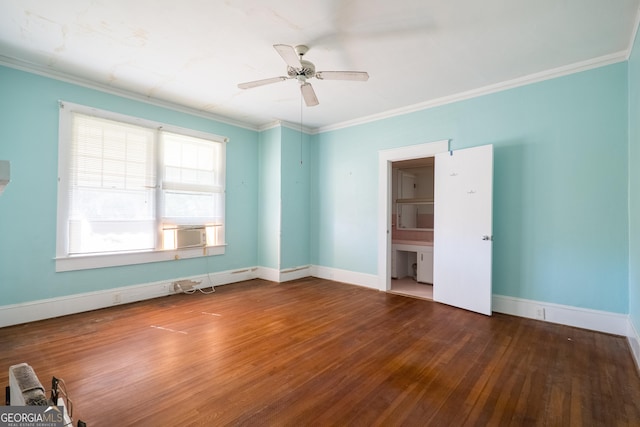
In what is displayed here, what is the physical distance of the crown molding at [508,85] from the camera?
311 cm

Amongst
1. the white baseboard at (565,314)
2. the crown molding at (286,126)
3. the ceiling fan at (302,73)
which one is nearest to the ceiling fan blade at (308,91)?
the ceiling fan at (302,73)

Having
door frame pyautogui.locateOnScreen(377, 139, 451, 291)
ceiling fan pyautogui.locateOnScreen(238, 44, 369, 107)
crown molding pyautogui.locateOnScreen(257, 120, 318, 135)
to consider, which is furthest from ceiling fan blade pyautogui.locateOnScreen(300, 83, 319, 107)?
crown molding pyautogui.locateOnScreen(257, 120, 318, 135)

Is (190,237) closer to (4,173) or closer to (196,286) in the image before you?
(196,286)

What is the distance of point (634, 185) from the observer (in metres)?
2.76

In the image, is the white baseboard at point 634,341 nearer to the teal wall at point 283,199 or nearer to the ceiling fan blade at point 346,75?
the ceiling fan blade at point 346,75

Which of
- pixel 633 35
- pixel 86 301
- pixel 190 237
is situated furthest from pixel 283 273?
pixel 633 35

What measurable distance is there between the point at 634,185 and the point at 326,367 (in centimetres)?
334

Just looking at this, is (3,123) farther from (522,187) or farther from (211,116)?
(522,187)

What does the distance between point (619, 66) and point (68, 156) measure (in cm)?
636

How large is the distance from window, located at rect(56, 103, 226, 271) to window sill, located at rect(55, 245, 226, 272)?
0.03 feet

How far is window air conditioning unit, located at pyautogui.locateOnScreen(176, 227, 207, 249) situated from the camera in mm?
4613

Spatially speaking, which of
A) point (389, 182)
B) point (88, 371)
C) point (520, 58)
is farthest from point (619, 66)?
point (88, 371)

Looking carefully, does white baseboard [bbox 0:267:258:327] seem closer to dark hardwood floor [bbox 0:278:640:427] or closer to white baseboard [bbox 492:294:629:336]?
dark hardwood floor [bbox 0:278:640:427]
